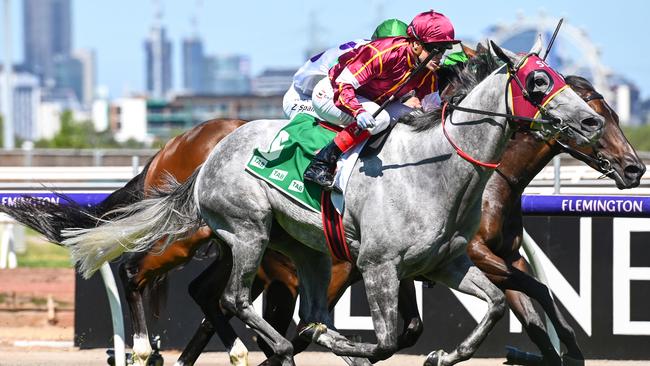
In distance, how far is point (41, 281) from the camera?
10070mm

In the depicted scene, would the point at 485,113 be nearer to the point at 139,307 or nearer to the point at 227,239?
the point at 227,239

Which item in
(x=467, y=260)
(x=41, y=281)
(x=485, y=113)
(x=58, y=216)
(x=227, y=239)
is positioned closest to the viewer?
(x=485, y=113)

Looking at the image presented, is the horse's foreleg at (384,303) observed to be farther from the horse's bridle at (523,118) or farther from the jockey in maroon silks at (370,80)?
the horse's bridle at (523,118)

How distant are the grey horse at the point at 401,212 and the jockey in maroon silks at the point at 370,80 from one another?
0.43ft

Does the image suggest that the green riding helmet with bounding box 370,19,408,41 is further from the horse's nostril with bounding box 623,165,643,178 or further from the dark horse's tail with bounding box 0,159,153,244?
the dark horse's tail with bounding box 0,159,153,244

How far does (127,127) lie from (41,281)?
364 ft

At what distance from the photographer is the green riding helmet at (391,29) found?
580 centimetres

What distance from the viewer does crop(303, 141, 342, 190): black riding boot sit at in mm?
5125

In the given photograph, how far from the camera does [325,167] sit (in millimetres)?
5152

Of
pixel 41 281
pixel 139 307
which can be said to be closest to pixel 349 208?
pixel 139 307

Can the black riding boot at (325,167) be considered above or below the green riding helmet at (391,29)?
below

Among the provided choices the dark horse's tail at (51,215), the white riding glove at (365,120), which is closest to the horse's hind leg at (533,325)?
the white riding glove at (365,120)

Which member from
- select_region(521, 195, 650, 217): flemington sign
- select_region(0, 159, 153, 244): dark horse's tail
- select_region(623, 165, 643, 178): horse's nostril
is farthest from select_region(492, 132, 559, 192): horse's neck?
select_region(0, 159, 153, 244): dark horse's tail

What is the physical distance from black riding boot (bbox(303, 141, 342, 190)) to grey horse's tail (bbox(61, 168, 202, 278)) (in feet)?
2.92
